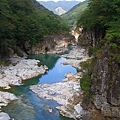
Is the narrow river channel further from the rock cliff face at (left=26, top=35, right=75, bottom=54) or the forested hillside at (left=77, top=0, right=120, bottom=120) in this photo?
the rock cliff face at (left=26, top=35, right=75, bottom=54)

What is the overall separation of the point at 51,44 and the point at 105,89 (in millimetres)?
40030

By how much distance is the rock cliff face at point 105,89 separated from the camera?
49.1 ft

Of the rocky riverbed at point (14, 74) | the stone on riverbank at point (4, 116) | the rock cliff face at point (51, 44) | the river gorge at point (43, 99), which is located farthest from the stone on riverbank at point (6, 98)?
the rock cliff face at point (51, 44)

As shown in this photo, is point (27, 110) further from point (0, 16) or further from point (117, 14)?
point (0, 16)

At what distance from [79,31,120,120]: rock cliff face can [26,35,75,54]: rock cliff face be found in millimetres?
32838

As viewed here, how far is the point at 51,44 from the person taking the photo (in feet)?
180

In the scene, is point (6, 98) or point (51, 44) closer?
point (6, 98)

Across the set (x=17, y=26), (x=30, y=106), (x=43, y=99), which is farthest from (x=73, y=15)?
(x=30, y=106)

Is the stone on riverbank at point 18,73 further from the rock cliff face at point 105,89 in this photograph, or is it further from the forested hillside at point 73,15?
the forested hillside at point 73,15

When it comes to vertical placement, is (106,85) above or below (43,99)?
above

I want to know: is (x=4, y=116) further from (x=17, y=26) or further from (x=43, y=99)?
(x=17, y=26)

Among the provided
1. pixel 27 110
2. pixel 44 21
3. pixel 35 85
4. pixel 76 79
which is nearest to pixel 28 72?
pixel 35 85

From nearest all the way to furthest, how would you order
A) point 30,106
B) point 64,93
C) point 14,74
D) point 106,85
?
point 106,85 < point 30,106 < point 64,93 < point 14,74

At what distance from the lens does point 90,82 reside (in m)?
17.0
